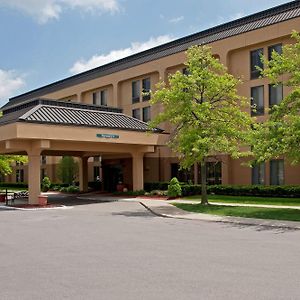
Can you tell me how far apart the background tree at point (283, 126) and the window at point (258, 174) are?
41.1 ft

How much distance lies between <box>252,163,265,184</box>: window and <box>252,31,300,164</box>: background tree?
41.1ft

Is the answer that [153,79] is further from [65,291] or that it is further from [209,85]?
[65,291]

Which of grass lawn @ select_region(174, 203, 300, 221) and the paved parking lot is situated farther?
grass lawn @ select_region(174, 203, 300, 221)

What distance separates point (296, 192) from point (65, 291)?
2361 cm

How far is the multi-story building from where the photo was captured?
32.9m

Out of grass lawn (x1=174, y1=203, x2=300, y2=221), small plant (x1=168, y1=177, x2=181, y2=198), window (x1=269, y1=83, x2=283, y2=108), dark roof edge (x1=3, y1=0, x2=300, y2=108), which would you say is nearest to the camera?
grass lawn (x1=174, y1=203, x2=300, y2=221)

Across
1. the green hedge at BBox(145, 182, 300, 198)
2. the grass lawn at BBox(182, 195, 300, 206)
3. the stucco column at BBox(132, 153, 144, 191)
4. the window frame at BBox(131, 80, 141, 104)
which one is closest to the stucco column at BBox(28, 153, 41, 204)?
the stucco column at BBox(132, 153, 144, 191)

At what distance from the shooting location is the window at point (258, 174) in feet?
111

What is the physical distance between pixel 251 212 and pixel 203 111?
243 inches

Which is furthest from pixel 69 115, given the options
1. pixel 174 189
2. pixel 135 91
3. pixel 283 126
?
pixel 283 126

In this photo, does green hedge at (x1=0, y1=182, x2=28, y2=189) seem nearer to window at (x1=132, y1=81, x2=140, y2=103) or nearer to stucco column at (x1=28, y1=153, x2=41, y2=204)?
window at (x1=132, y1=81, x2=140, y2=103)

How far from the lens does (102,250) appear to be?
1142 cm

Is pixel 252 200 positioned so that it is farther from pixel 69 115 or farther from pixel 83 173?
pixel 83 173

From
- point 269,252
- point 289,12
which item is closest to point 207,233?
point 269,252
